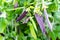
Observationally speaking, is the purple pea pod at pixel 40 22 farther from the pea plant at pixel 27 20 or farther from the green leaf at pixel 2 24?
the green leaf at pixel 2 24

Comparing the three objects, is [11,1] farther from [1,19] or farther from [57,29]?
[57,29]

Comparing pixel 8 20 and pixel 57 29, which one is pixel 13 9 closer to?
pixel 8 20

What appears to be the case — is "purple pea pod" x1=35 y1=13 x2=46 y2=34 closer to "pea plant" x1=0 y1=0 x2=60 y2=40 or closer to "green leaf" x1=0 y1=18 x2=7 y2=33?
"pea plant" x1=0 y1=0 x2=60 y2=40

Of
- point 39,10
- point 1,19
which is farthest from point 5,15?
point 39,10

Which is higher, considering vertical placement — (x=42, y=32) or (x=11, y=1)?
(x=11, y=1)

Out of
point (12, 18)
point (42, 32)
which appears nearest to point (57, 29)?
point (42, 32)

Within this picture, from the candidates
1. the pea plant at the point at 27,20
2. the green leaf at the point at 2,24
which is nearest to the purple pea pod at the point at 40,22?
the pea plant at the point at 27,20

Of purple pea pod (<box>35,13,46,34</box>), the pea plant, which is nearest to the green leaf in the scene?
the pea plant
